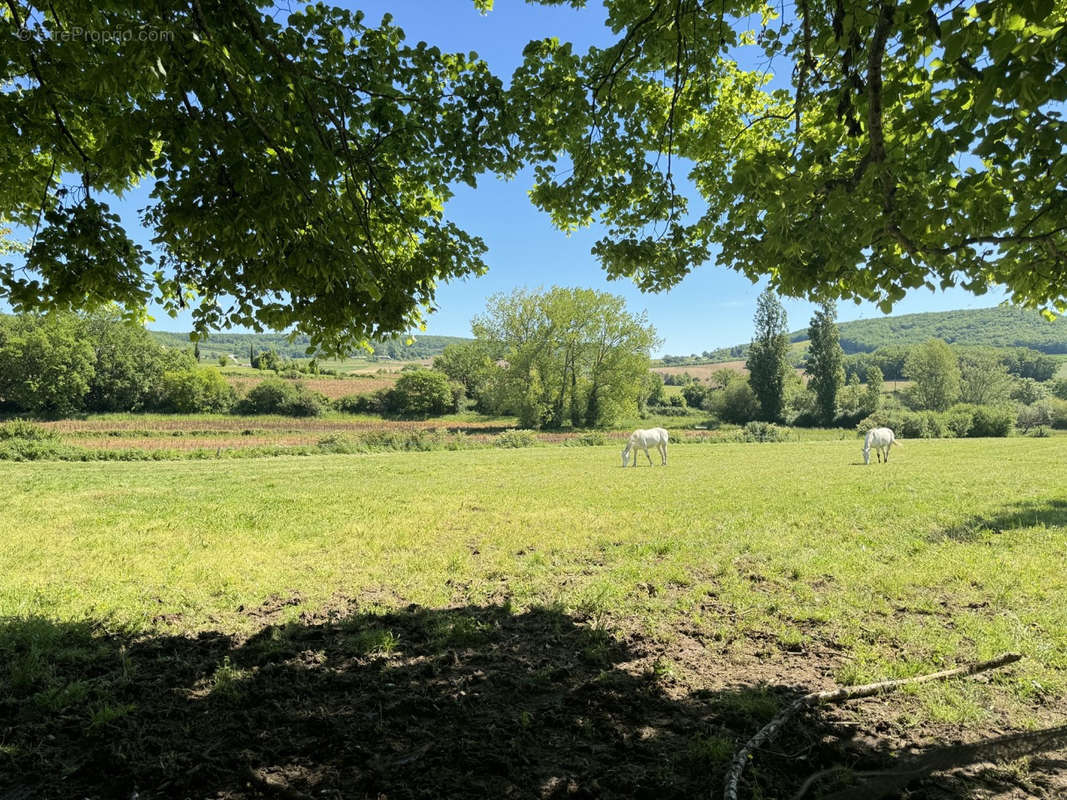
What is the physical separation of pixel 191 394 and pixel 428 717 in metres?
72.5

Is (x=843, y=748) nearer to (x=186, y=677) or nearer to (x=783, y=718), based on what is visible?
(x=783, y=718)

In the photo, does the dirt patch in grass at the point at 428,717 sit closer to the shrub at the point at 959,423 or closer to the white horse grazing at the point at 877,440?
the white horse grazing at the point at 877,440

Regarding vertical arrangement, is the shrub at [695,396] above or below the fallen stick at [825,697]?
above

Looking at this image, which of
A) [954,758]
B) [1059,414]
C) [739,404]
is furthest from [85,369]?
[1059,414]

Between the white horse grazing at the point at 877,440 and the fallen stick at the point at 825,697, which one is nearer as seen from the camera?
the fallen stick at the point at 825,697

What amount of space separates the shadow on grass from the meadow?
9cm

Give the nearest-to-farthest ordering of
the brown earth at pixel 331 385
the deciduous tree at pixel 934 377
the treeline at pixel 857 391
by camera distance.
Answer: the treeline at pixel 857 391 → the brown earth at pixel 331 385 → the deciduous tree at pixel 934 377

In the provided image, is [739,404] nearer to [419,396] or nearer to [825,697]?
[419,396]

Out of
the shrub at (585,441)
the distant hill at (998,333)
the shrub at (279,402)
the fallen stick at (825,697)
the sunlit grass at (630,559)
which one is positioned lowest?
the shrub at (585,441)

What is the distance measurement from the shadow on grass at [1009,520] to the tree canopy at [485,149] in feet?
16.4

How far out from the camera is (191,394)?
62906 mm

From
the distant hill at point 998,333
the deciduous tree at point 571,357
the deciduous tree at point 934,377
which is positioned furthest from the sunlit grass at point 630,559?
the distant hill at point 998,333

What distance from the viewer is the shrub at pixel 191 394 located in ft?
205

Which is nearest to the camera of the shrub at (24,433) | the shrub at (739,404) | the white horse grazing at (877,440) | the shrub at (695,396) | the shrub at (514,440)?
the white horse grazing at (877,440)
